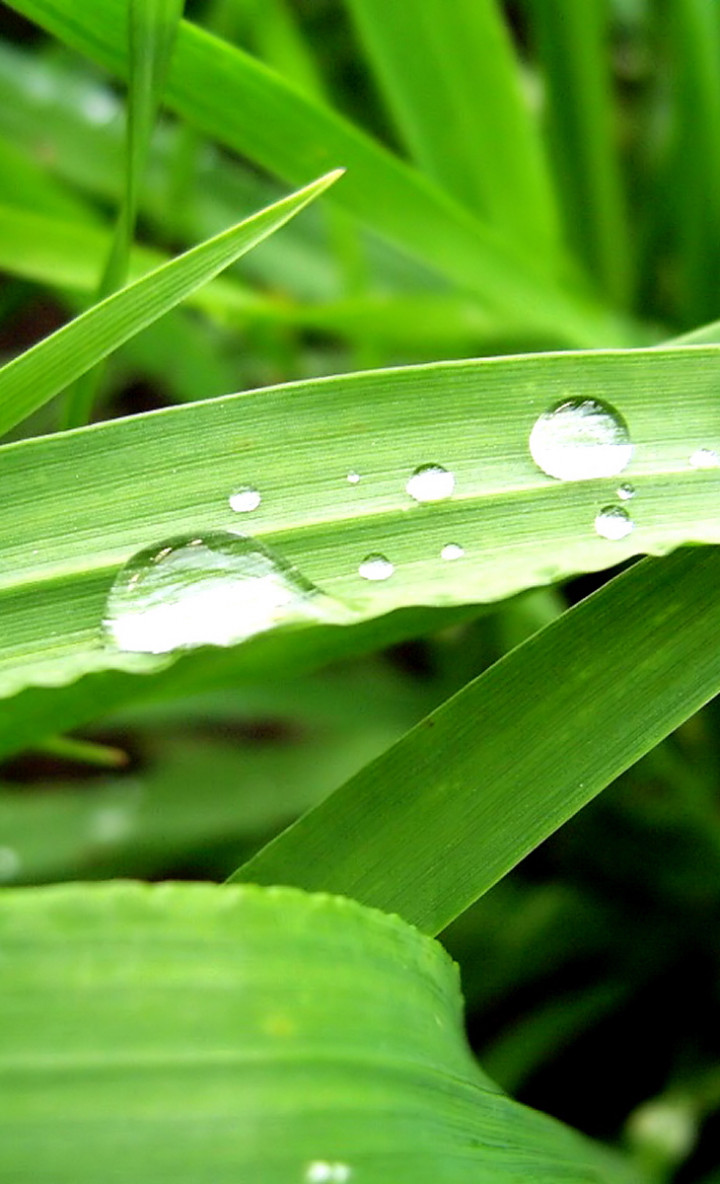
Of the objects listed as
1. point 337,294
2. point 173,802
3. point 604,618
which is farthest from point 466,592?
point 337,294

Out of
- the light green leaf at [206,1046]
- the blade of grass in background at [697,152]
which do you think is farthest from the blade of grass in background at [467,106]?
the light green leaf at [206,1046]

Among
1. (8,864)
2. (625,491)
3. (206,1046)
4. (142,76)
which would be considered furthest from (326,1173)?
(8,864)

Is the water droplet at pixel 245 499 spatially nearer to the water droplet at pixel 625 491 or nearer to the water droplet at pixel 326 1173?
the water droplet at pixel 625 491

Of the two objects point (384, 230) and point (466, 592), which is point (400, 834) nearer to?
point (466, 592)

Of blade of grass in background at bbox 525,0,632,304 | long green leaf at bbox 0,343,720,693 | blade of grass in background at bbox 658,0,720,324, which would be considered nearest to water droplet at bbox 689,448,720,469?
long green leaf at bbox 0,343,720,693

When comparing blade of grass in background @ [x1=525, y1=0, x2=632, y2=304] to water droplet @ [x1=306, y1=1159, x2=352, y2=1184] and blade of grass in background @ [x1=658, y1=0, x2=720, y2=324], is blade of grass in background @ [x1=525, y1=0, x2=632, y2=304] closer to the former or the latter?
blade of grass in background @ [x1=658, y1=0, x2=720, y2=324]

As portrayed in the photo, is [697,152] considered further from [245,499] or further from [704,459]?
[245,499]

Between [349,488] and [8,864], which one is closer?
[349,488]

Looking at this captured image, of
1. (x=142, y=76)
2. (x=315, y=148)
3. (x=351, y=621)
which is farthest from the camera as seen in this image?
(x=315, y=148)
